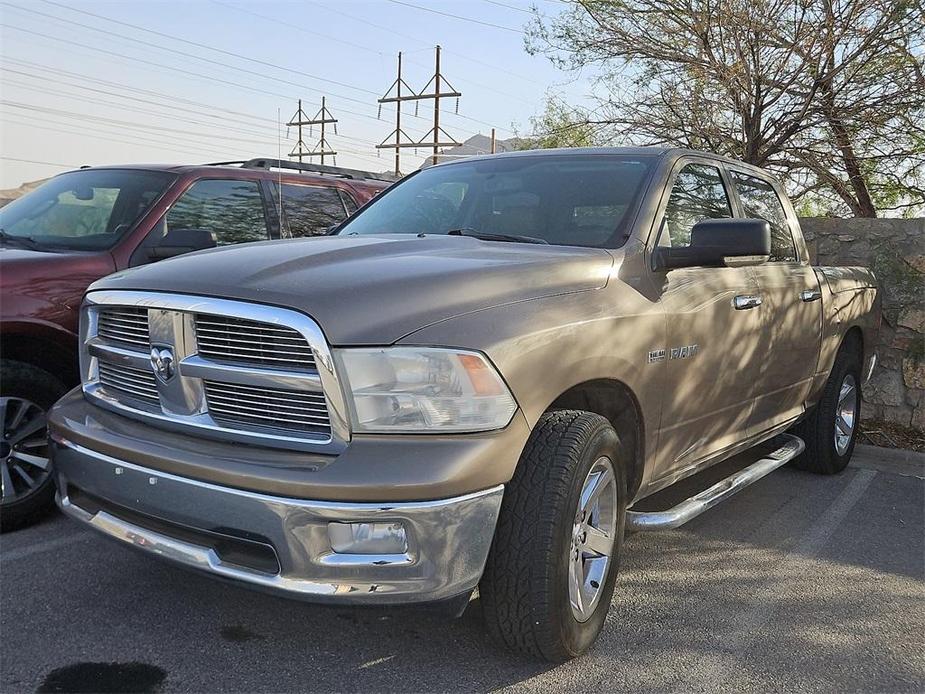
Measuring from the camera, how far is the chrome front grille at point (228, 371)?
241 cm

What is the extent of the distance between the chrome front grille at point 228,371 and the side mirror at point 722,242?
1.67 metres

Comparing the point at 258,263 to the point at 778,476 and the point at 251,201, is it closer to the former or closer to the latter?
the point at 251,201

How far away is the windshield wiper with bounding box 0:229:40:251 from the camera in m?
4.43

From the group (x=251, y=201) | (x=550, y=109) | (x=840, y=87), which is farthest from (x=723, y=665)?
(x=550, y=109)

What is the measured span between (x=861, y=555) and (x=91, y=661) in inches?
137

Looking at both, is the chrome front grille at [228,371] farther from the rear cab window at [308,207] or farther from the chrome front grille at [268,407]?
the rear cab window at [308,207]

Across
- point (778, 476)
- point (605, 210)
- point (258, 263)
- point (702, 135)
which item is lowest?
point (778, 476)

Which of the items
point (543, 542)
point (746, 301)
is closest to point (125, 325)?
point (543, 542)

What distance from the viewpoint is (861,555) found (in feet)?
13.5

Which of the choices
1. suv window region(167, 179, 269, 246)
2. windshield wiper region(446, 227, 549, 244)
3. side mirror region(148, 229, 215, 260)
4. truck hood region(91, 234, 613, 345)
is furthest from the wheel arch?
suv window region(167, 179, 269, 246)

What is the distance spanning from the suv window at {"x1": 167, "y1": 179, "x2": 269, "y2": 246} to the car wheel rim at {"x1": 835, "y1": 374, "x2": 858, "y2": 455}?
3945 mm

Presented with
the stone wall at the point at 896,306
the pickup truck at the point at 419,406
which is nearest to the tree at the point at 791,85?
the stone wall at the point at 896,306

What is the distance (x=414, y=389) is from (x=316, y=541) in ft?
1.67

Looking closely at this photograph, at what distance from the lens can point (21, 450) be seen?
156 inches
